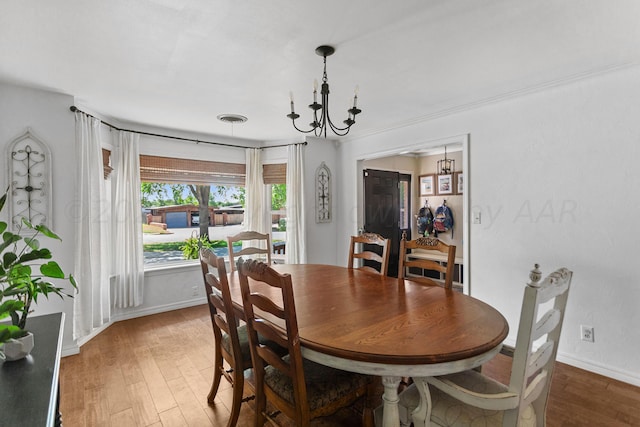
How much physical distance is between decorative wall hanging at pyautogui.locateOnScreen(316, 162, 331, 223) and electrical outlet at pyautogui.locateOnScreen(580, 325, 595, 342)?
9.75ft

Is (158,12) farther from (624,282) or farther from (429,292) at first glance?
(624,282)

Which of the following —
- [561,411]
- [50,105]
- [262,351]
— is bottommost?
[561,411]

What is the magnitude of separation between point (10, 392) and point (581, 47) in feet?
10.4

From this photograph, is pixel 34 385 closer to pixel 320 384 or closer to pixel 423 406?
pixel 320 384

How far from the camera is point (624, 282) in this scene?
2.28 metres

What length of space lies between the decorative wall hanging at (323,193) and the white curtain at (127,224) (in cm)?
223

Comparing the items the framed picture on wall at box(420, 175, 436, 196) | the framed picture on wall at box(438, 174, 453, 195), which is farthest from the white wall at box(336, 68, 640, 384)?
the framed picture on wall at box(420, 175, 436, 196)

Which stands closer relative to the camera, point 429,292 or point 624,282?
point 429,292

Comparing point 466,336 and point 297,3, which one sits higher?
point 297,3

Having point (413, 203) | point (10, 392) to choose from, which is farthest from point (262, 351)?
point (413, 203)

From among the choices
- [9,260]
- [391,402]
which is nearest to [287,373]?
→ [391,402]

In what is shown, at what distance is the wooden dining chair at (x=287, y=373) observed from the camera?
130 centimetres

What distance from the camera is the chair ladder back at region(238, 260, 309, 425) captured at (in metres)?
1.28

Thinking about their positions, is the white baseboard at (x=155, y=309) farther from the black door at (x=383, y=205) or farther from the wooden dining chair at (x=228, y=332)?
the black door at (x=383, y=205)
